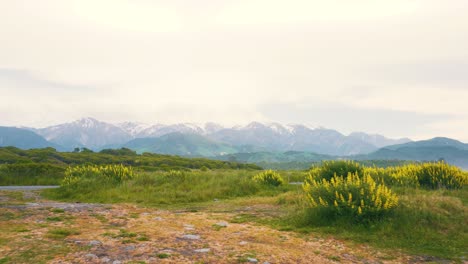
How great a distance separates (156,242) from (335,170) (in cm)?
1296

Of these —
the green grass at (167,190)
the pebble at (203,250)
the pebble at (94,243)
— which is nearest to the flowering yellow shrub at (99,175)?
the green grass at (167,190)

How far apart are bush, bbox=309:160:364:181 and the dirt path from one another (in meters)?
8.37

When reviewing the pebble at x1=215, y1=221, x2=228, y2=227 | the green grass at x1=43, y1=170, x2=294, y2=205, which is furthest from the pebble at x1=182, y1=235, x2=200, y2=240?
the green grass at x1=43, y1=170, x2=294, y2=205

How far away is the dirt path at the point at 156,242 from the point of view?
7.21 meters

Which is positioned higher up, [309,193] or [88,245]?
[309,193]

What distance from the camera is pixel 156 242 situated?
8461 mm

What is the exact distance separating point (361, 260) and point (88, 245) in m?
6.50

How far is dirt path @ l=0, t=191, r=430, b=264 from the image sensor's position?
23.6 feet

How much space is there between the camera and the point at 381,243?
30.9 ft

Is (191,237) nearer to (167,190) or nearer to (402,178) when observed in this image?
(167,190)

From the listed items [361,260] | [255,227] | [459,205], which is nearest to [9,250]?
[255,227]

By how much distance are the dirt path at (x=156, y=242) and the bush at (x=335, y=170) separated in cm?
837

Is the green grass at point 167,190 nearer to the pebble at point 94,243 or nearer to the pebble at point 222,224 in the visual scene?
the pebble at point 222,224

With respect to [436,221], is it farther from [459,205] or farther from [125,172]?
[125,172]
